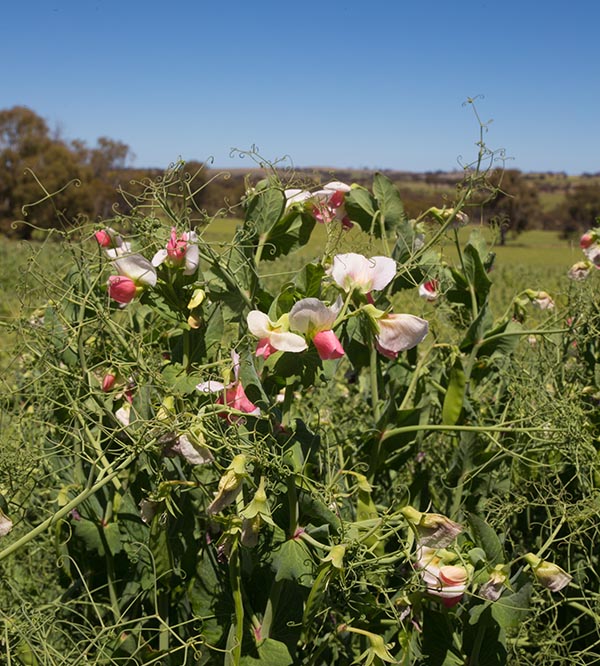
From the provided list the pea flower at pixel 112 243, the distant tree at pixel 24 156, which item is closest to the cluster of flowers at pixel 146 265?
the pea flower at pixel 112 243

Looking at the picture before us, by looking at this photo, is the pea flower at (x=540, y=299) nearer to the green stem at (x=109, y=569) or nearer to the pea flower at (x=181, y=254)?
the pea flower at (x=181, y=254)

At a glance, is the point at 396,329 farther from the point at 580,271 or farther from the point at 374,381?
the point at 580,271

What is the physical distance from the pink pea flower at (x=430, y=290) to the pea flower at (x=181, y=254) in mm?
486

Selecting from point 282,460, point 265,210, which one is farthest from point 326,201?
point 282,460

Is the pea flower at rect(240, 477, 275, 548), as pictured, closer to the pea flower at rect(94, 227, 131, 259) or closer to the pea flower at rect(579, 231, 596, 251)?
the pea flower at rect(94, 227, 131, 259)

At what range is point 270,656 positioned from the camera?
90 cm

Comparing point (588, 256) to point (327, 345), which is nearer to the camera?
point (327, 345)

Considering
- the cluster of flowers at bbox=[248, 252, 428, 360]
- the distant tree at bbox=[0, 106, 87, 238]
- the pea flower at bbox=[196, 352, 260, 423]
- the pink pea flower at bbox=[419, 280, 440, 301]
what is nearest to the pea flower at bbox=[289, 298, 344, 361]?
the cluster of flowers at bbox=[248, 252, 428, 360]

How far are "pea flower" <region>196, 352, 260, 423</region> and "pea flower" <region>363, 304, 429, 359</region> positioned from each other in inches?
7.0

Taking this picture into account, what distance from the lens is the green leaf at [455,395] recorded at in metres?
1.19

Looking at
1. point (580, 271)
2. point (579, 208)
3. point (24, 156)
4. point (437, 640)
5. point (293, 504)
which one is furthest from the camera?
point (579, 208)

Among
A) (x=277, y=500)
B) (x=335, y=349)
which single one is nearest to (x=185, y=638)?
(x=277, y=500)

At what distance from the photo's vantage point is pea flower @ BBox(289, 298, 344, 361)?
791mm

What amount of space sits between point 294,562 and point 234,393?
223mm
